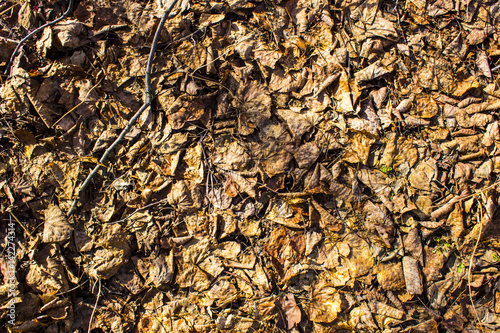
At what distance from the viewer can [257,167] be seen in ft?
6.46

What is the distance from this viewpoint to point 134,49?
6.82 ft

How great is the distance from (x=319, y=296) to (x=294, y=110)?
1397 millimetres

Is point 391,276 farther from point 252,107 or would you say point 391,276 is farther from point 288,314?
point 252,107

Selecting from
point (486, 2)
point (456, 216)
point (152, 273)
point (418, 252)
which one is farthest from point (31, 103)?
point (486, 2)

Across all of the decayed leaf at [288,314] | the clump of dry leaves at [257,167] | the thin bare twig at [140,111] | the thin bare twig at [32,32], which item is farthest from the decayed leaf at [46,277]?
the decayed leaf at [288,314]

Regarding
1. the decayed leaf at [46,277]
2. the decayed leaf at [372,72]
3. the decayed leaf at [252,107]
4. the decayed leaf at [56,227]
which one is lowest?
the decayed leaf at [46,277]

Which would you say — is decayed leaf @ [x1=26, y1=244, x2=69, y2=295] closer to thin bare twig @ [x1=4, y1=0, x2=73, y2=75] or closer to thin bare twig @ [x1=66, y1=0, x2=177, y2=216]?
thin bare twig @ [x1=66, y1=0, x2=177, y2=216]

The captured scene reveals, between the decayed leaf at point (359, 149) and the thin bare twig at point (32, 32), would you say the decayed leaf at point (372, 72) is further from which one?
the thin bare twig at point (32, 32)

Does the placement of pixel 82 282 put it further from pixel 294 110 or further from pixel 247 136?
pixel 294 110

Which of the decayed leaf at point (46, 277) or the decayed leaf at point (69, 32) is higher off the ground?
the decayed leaf at point (69, 32)

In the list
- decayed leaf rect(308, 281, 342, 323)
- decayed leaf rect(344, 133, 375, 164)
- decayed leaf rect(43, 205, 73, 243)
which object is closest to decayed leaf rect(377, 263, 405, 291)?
decayed leaf rect(308, 281, 342, 323)

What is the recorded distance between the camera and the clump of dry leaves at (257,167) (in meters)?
1.97

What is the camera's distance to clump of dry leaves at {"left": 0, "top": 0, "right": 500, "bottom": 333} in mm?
1968

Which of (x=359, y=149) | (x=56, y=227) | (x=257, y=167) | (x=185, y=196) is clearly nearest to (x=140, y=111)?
(x=185, y=196)
